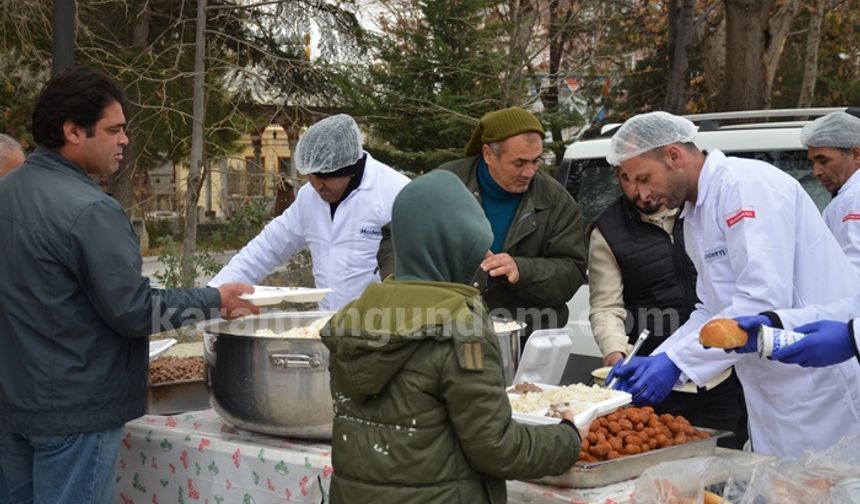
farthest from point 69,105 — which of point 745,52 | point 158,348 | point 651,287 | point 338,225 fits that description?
point 745,52

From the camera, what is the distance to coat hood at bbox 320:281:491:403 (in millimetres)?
2053

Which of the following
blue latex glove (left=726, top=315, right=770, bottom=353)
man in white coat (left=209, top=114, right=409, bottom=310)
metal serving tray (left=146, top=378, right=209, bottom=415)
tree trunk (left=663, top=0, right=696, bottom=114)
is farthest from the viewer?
tree trunk (left=663, top=0, right=696, bottom=114)

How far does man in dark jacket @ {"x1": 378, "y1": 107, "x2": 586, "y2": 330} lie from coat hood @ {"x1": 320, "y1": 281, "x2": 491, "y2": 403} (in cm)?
159

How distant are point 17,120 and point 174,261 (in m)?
6.42

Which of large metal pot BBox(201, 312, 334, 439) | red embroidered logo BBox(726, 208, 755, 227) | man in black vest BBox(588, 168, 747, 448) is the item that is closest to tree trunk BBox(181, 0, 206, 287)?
man in black vest BBox(588, 168, 747, 448)

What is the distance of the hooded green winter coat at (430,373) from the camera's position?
6.77ft

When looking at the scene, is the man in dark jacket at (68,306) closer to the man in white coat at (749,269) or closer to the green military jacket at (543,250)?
the green military jacket at (543,250)

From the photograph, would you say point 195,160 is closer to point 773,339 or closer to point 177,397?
point 177,397

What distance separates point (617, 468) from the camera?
2447 millimetres

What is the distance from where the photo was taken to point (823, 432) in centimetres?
308

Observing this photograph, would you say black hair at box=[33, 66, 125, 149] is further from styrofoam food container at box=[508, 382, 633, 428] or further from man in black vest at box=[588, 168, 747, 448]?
man in black vest at box=[588, 168, 747, 448]

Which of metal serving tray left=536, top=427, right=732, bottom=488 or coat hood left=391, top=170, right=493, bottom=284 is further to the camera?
metal serving tray left=536, top=427, right=732, bottom=488

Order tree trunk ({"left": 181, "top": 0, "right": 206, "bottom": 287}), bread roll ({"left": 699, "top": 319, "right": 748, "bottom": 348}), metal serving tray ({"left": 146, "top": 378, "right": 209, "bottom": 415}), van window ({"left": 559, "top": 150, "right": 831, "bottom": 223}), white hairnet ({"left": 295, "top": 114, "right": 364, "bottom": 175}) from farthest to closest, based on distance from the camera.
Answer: tree trunk ({"left": 181, "top": 0, "right": 206, "bottom": 287}) → van window ({"left": 559, "top": 150, "right": 831, "bottom": 223}) → white hairnet ({"left": 295, "top": 114, "right": 364, "bottom": 175}) → metal serving tray ({"left": 146, "top": 378, "right": 209, "bottom": 415}) → bread roll ({"left": 699, "top": 319, "right": 748, "bottom": 348})

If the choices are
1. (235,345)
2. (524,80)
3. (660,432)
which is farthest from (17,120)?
(660,432)
